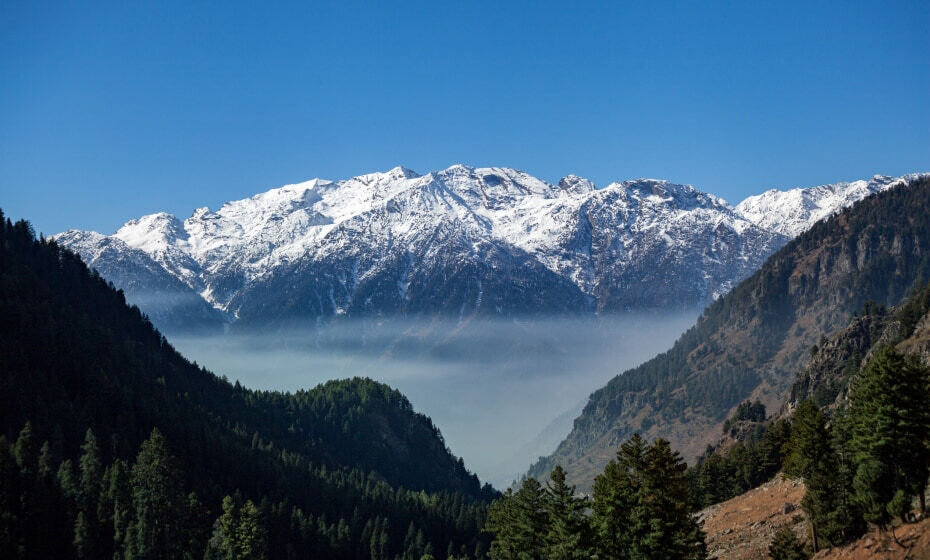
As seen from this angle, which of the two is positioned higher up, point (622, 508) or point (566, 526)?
point (622, 508)

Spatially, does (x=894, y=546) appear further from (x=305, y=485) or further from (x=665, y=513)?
(x=305, y=485)

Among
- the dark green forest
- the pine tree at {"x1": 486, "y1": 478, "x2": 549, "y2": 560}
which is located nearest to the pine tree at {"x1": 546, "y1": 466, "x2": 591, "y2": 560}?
the dark green forest

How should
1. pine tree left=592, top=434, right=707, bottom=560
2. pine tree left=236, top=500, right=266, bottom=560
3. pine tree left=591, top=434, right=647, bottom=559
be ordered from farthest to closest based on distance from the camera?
1. pine tree left=236, top=500, right=266, bottom=560
2. pine tree left=591, top=434, right=647, bottom=559
3. pine tree left=592, top=434, right=707, bottom=560

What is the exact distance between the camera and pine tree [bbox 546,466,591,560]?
76375mm

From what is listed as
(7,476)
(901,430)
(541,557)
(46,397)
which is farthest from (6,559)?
(901,430)

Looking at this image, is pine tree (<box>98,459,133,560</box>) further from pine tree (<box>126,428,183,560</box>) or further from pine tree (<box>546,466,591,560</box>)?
pine tree (<box>546,466,591,560</box>)

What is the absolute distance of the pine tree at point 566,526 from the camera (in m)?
76.4

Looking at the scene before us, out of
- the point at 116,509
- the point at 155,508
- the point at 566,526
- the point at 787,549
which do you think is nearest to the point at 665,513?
the point at 566,526

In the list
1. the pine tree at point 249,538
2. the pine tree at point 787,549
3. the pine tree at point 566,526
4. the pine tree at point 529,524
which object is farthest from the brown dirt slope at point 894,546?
the pine tree at point 249,538

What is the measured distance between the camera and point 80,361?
591 ft

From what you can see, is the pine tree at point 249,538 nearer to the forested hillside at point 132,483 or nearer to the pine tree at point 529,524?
the forested hillside at point 132,483

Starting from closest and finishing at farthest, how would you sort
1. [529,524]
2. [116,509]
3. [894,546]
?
[894,546], [529,524], [116,509]

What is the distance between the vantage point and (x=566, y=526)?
77.2 metres

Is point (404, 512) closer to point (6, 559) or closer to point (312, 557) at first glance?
point (312, 557)
